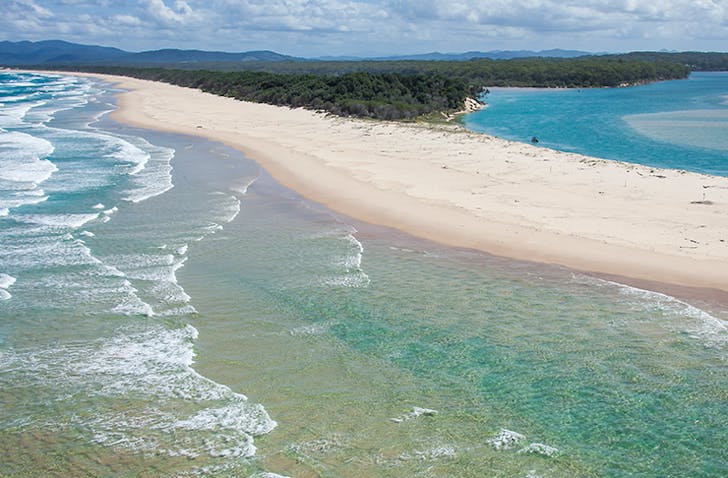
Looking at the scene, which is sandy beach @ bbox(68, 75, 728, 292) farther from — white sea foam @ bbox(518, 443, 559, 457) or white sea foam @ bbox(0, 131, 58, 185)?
white sea foam @ bbox(0, 131, 58, 185)

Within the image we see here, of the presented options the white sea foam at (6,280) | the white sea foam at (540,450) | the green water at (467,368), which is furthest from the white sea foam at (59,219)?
the white sea foam at (540,450)

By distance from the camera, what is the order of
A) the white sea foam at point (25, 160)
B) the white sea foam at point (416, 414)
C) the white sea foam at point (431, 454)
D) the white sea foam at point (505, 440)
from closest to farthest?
the white sea foam at point (431, 454) < the white sea foam at point (505, 440) < the white sea foam at point (416, 414) < the white sea foam at point (25, 160)

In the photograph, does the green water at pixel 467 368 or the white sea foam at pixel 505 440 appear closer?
the green water at pixel 467 368

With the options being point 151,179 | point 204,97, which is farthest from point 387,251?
point 204,97

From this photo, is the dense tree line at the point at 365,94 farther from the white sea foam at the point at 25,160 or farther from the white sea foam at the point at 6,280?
→ the white sea foam at the point at 6,280

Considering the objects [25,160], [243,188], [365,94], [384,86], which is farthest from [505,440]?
[384,86]

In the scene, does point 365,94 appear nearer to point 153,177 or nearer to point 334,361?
point 153,177

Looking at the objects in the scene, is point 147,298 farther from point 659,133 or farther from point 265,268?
point 659,133
